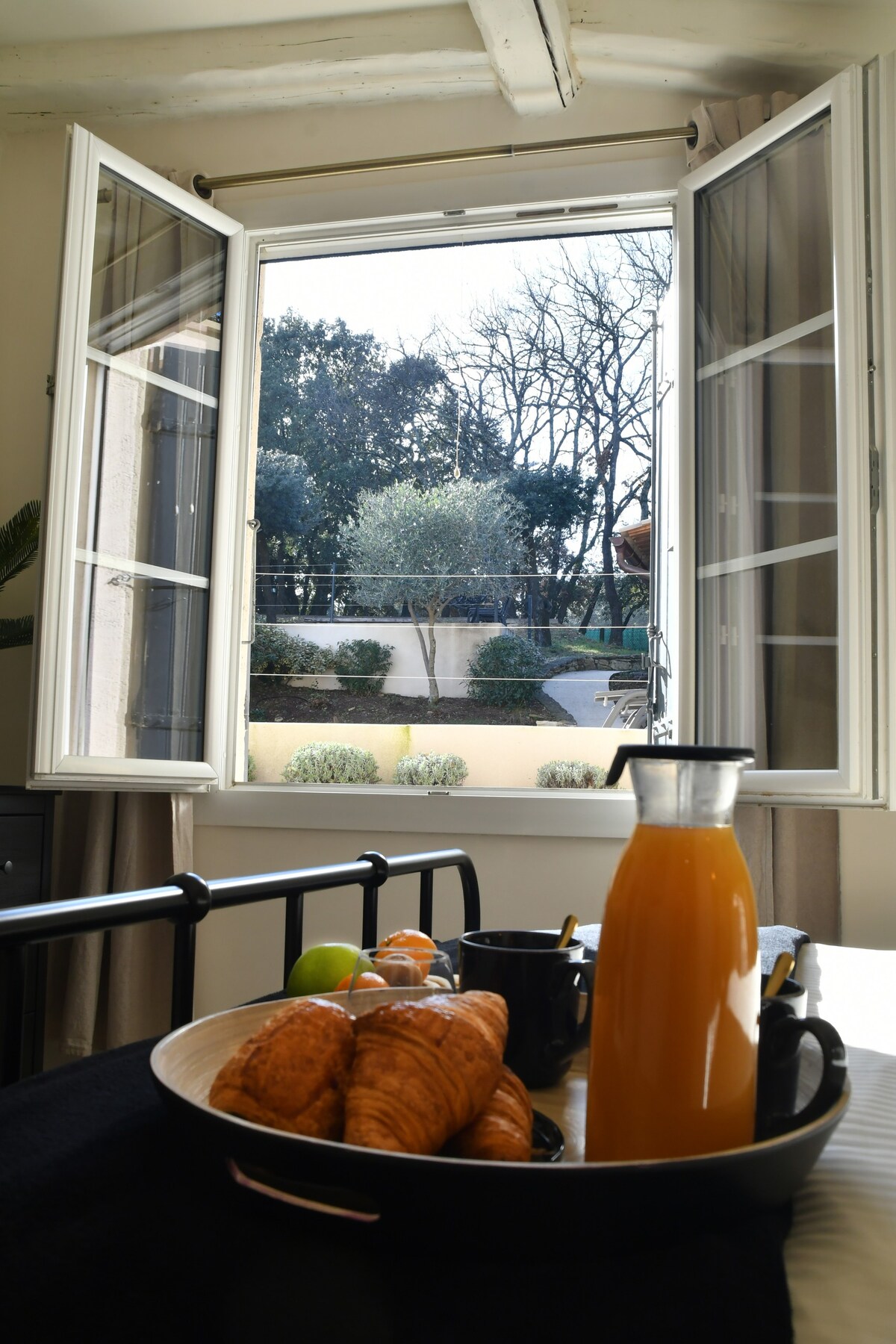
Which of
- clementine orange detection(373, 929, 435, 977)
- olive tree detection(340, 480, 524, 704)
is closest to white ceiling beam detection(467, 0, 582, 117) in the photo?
olive tree detection(340, 480, 524, 704)

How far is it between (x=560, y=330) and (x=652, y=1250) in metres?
3.13

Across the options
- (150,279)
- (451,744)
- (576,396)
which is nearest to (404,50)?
(150,279)

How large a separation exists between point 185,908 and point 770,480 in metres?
2.00

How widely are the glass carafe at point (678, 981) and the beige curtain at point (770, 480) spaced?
189cm

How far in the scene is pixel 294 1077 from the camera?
45cm

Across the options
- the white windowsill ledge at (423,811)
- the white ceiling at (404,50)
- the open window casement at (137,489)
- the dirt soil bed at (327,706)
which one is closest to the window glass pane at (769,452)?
the white windowsill ledge at (423,811)

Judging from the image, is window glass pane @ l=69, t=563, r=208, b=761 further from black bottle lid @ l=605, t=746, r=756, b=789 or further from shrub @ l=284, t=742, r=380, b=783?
black bottle lid @ l=605, t=746, r=756, b=789

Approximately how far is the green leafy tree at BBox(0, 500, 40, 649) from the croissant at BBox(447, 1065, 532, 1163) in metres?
2.44

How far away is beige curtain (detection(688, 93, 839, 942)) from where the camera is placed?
232 centimetres

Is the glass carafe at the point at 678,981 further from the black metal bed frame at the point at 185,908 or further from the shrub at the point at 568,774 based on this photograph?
the shrub at the point at 568,774

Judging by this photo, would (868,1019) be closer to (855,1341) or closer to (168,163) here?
(855,1341)

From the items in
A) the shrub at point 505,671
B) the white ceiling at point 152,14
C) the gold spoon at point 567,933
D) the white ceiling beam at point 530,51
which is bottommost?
the gold spoon at point 567,933

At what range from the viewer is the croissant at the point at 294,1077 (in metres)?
0.44

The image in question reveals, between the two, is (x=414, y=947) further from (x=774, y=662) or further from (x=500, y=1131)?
(x=774, y=662)
